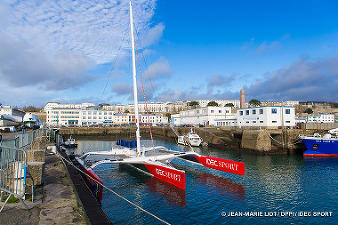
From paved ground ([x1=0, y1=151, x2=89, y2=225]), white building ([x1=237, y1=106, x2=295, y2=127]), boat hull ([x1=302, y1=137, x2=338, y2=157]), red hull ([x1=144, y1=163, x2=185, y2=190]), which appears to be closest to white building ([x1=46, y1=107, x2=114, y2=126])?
white building ([x1=237, y1=106, x2=295, y2=127])

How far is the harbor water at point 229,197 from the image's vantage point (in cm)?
1077

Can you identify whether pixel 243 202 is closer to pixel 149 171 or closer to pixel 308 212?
pixel 308 212

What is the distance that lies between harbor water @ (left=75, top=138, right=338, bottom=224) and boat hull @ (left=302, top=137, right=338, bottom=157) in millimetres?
8566

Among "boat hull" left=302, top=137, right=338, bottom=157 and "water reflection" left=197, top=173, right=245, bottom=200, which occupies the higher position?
"boat hull" left=302, top=137, right=338, bottom=157

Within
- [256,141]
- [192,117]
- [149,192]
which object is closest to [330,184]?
[149,192]

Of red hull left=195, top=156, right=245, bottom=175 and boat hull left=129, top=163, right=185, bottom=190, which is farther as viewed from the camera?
red hull left=195, top=156, right=245, bottom=175

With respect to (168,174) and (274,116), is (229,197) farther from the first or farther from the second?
(274,116)

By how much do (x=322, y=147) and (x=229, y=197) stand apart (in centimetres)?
2213

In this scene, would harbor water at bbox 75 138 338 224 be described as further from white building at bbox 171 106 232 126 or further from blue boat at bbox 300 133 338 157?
white building at bbox 171 106 232 126

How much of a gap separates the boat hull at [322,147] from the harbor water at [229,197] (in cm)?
857

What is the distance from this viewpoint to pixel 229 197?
43.8 ft

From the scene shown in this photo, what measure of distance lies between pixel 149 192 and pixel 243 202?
19.0 feet

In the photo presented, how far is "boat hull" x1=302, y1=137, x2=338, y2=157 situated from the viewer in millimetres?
28391

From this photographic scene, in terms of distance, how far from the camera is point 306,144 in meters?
29.3
